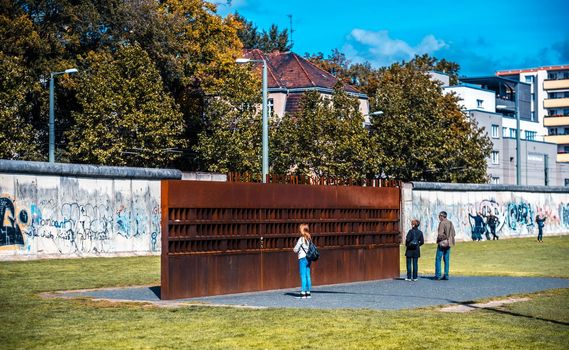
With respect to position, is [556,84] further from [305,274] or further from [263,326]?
[263,326]

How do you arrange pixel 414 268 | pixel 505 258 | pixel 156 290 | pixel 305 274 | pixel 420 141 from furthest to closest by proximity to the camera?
pixel 420 141, pixel 505 258, pixel 414 268, pixel 156 290, pixel 305 274

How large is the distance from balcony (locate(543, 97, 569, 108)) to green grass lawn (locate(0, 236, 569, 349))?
126 m

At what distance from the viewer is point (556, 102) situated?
480 ft

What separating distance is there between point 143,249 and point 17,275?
1225 cm

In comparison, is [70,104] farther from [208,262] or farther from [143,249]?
[208,262]

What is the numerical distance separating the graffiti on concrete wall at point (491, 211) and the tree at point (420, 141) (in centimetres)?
696

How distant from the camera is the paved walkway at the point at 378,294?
858 inches

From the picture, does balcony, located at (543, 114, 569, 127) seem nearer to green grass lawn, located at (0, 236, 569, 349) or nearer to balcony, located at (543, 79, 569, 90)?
balcony, located at (543, 79, 569, 90)

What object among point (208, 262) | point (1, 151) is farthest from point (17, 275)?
point (1, 151)

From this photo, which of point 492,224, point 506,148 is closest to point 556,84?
point 506,148

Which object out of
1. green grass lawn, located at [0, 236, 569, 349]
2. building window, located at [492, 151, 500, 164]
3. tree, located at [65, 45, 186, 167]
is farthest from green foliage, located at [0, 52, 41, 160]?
building window, located at [492, 151, 500, 164]

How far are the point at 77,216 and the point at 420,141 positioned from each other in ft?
135

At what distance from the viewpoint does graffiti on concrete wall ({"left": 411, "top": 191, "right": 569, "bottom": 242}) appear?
57312 mm

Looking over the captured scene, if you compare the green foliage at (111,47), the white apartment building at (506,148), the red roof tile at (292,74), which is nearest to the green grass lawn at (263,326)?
the green foliage at (111,47)
